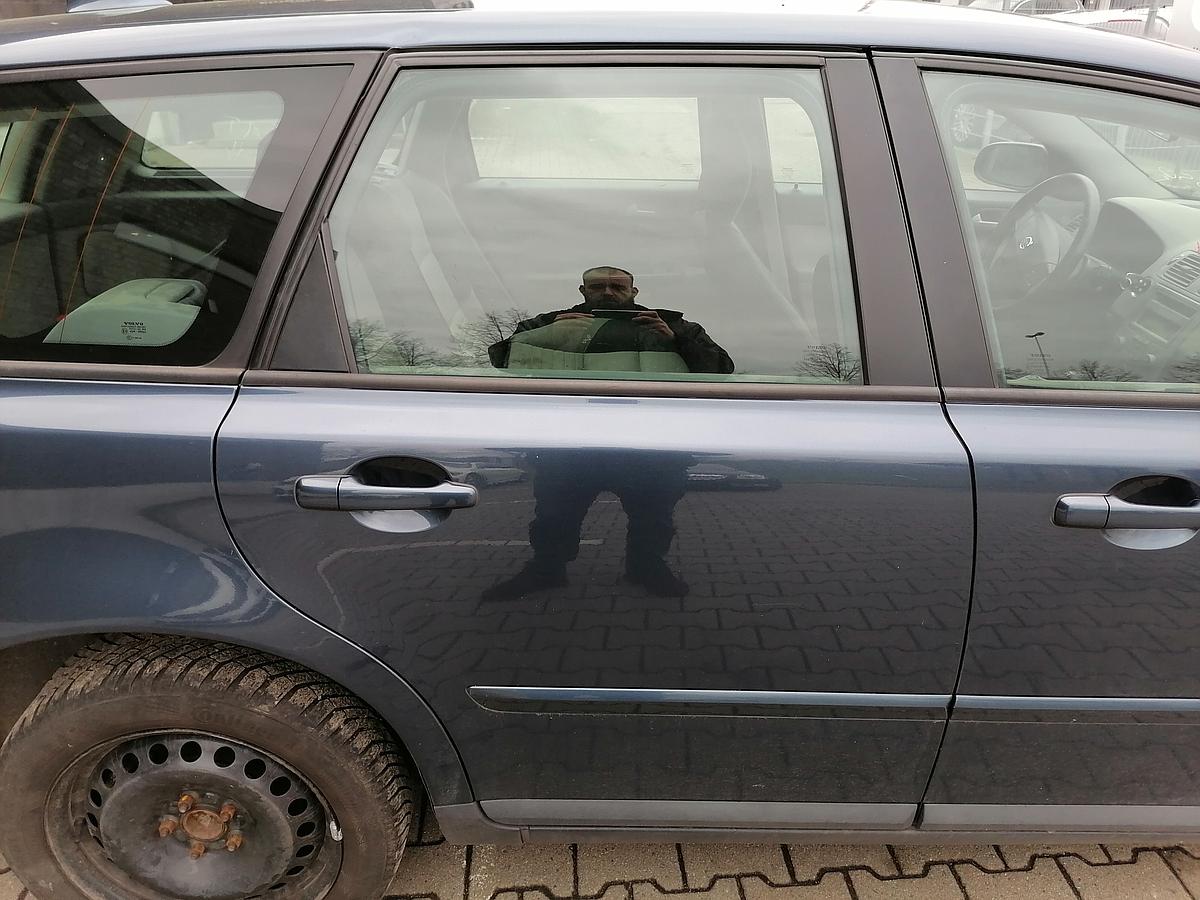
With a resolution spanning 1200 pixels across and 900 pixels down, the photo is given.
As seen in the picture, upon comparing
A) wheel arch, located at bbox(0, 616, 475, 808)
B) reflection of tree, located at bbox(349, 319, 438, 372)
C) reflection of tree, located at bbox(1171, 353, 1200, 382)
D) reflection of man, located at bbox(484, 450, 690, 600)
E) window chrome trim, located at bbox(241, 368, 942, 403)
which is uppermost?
reflection of tree, located at bbox(349, 319, 438, 372)

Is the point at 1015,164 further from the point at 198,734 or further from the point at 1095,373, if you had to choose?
the point at 198,734

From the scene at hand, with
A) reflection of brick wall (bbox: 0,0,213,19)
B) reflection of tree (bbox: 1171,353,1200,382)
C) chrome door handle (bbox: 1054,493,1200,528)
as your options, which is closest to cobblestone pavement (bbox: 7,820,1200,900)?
chrome door handle (bbox: 1054,493,1200,528)

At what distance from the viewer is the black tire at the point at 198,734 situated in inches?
54.9

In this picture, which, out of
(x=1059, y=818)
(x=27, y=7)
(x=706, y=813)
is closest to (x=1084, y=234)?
(x=1059, y=818)

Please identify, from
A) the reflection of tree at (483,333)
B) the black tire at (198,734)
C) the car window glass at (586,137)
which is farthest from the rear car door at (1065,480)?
the black tire at (198,734)

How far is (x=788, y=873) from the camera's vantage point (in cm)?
181

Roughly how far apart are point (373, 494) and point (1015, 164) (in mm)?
1404

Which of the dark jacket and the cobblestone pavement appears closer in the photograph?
the dark jacket

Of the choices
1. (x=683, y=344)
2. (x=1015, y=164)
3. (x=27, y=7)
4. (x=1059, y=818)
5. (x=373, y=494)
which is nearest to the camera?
(x=373, y=494)

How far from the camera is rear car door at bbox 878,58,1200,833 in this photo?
1.29 metres

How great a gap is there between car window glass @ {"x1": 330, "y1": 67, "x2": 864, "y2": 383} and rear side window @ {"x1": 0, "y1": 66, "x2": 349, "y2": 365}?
16 cm

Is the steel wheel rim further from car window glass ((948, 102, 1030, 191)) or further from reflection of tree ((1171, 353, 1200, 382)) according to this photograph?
reflection of tree ((1171, 353, 1200, 382))

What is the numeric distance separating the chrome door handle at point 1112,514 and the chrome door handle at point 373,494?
0.95 m

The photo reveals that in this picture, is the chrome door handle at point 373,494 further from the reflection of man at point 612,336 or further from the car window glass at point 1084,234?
the car window glass at point 1084,234
